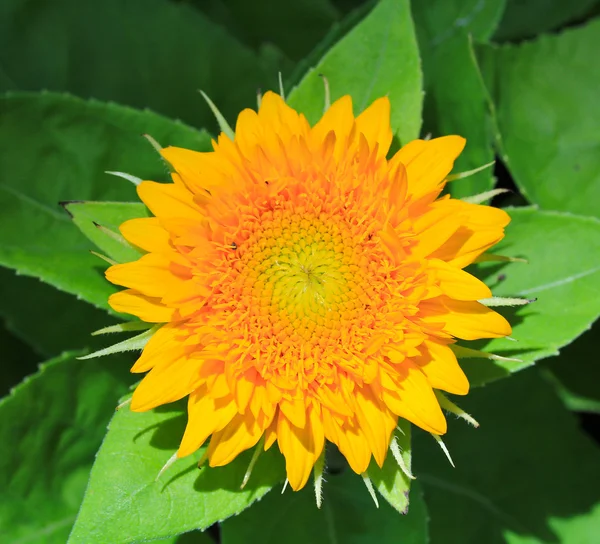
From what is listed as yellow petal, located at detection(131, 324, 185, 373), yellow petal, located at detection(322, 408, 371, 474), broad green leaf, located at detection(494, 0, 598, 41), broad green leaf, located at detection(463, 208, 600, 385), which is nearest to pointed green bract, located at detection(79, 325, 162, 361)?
yellow petal, located at detection(131, 324, 185, 373)

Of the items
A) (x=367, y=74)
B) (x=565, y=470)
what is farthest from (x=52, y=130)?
(x=565, y=470)

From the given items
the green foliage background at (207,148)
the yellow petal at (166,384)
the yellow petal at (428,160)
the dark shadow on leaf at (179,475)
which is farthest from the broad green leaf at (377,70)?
the dark shadow on leaf at (179,475)

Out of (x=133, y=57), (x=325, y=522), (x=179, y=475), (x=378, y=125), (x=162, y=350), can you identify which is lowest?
(x=325, y=522)

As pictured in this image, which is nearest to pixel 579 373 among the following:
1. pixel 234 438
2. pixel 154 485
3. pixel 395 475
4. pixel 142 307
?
pixel 395 475

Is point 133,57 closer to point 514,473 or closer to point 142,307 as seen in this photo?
point 142,307

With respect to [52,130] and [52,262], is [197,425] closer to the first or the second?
[52,262]

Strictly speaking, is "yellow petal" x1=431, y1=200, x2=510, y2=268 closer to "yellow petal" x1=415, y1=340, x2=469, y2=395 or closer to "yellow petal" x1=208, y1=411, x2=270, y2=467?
"yellow petal" x1=415, y1=340, x2=469, y2=395
